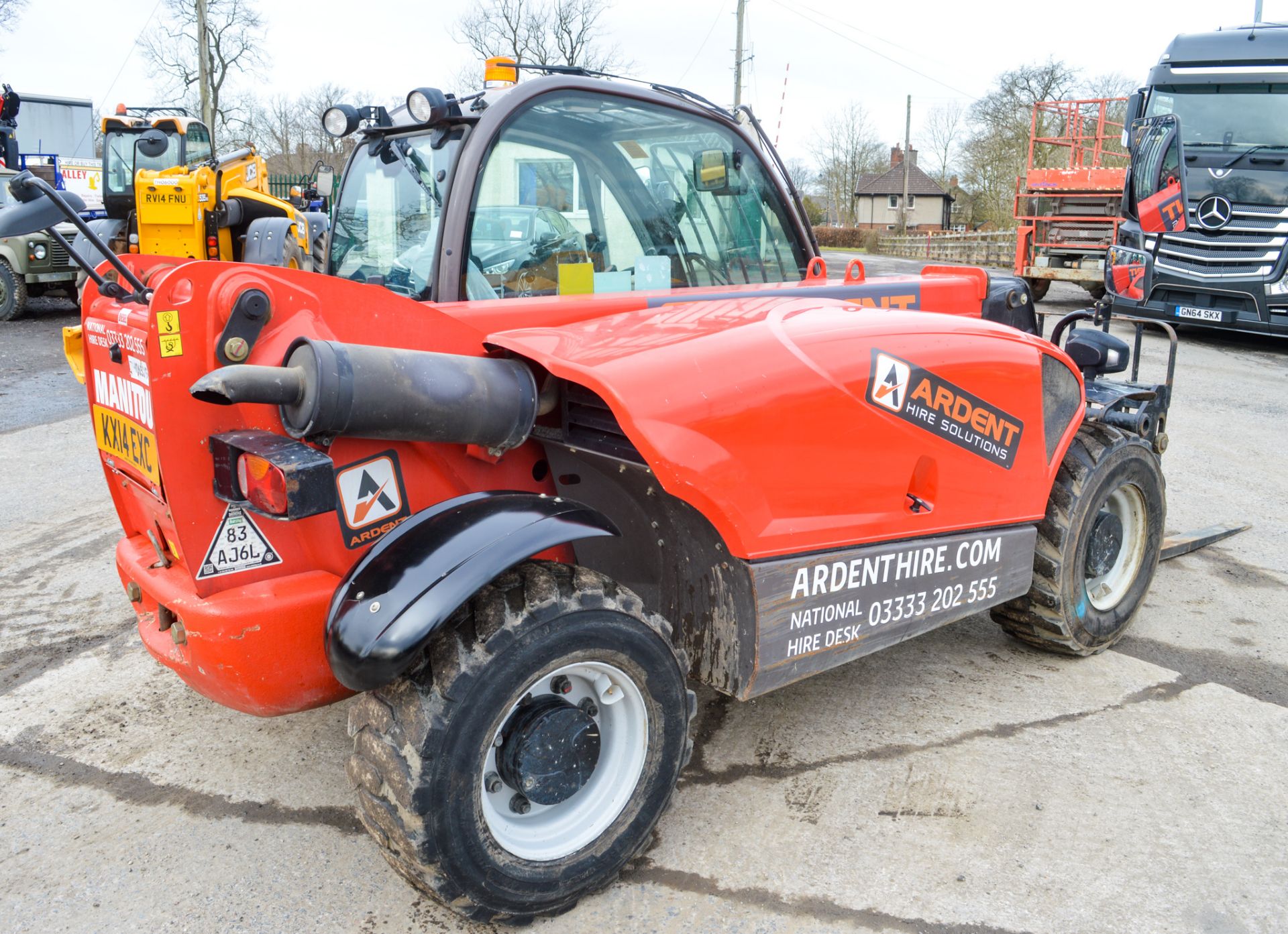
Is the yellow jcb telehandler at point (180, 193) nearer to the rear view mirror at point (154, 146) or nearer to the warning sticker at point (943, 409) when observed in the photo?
the rear view mirror at point (154, 146)

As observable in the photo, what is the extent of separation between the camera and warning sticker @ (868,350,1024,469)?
2770 millimetres

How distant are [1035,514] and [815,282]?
48.0 inches

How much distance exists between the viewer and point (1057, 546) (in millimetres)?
3697

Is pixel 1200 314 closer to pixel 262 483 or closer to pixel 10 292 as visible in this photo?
pixel 262 483

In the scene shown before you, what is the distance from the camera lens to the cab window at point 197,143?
1508 centimetres

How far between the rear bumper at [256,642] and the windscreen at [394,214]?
1.12 m

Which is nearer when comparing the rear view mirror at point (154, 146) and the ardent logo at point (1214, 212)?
the ardent logo at point (1214, 212)

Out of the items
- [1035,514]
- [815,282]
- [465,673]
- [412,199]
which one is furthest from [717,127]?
[465,673]

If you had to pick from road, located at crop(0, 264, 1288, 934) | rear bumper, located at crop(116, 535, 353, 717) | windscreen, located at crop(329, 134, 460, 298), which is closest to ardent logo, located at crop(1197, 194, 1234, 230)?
road, located at crop(0, 264, 1288, 934)

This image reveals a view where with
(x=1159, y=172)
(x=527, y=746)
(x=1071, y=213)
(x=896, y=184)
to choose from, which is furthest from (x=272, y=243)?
(x=896, y=184)

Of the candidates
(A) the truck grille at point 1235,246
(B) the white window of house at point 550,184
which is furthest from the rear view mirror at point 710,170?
(A) the truck grille at point 1235,246

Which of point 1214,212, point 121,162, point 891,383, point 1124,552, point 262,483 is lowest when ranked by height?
point 1124,552

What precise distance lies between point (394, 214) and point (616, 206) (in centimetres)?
78

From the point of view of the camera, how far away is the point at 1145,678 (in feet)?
12.6
